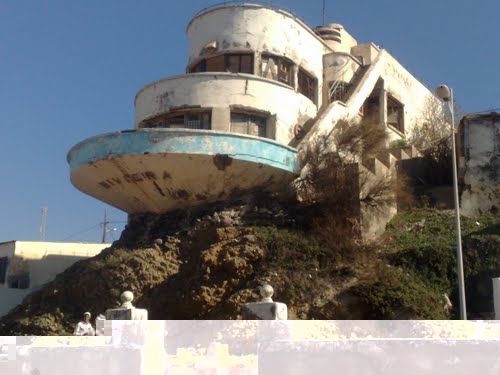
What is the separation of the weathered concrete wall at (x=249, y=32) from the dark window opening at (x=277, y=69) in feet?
0.83

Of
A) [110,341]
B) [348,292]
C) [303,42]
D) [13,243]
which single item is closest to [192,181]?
[348,292]

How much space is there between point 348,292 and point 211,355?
9580mm

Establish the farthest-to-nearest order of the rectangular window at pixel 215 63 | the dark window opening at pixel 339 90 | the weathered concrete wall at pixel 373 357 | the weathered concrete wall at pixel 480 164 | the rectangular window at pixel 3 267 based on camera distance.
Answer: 1. the rectangular window at pixel 3 267
2. the dark window opening at pixel 339 90
3. the rectangular window at pixel 215 63
4. the weathered concrete wall at pixel 480 164
5. the weathered concrete wall at pixel 373 357

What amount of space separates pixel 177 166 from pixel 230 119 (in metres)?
3.23

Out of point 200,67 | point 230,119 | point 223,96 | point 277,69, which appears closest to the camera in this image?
point 223,96

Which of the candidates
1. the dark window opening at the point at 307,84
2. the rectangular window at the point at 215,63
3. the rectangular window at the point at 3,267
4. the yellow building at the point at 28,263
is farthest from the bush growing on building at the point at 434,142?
the rectangular window at the point at 3,267

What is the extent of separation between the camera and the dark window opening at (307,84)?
96.9 feet

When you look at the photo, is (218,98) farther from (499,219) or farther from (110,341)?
(110,341)

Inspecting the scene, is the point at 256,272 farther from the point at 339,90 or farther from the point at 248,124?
the point at 339,90

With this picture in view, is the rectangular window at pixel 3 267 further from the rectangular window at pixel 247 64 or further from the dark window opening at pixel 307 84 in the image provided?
the dark window opening at pixel 307 84

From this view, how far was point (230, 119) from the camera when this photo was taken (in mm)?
25141

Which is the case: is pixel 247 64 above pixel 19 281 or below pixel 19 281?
above

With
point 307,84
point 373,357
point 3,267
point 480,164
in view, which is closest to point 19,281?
point 3,267

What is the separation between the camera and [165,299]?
2120 cm
